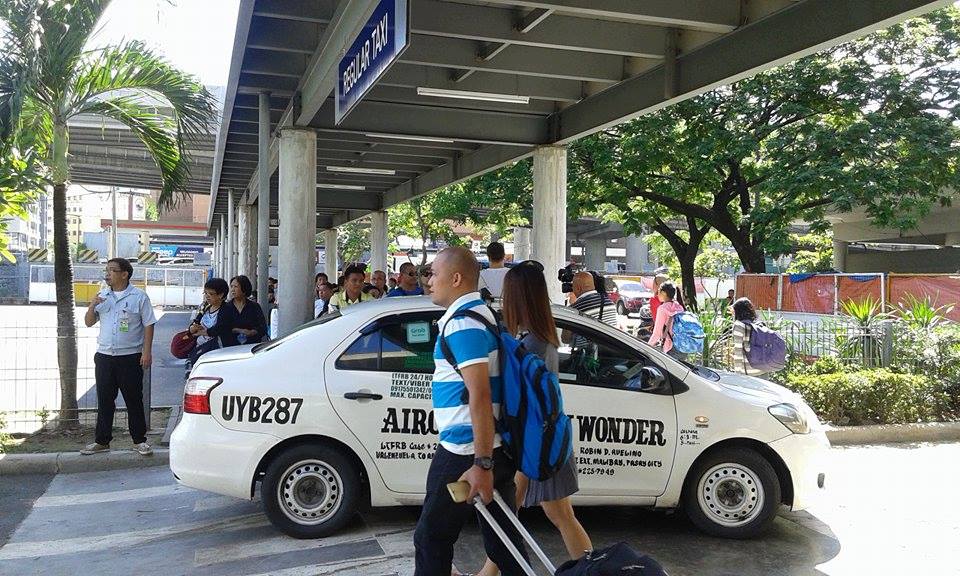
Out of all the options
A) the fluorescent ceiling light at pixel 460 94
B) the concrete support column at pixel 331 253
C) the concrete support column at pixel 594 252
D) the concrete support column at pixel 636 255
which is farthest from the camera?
the concrete support column at pixel 636 255

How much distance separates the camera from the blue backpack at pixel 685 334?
35.4 feet

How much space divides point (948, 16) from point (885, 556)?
18.9m

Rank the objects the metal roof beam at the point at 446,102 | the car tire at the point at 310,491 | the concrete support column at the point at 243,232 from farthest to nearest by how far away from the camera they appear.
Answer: the concrete support column at the point at 243,232
the metal roof beam at the point at 446,102
the car tire at the point at 310,491

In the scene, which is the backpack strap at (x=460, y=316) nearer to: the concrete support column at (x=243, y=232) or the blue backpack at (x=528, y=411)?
the blue backpack at (x=528, y=411)

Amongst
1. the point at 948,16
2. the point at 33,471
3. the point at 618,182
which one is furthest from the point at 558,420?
the point at 948,16

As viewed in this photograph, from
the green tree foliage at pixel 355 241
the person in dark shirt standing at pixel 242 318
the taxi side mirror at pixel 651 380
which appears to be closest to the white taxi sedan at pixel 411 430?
the taxi side mirror at pixel 651 380

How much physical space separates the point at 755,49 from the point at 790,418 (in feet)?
12.7

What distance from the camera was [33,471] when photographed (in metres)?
7.95

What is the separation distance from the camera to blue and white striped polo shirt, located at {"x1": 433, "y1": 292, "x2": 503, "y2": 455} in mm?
3520

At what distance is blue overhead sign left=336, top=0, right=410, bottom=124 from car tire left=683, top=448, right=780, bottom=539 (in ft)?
11.6

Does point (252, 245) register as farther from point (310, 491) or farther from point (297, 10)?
point (310, 491)

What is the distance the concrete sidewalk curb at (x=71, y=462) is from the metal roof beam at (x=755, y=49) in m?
6.51

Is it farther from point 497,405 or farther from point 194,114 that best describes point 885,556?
point 194,114

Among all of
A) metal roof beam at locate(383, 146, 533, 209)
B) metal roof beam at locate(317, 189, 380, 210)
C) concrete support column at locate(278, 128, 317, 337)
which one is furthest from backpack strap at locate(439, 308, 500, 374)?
metal roof beam at locate(317, 189, 380, 210)
